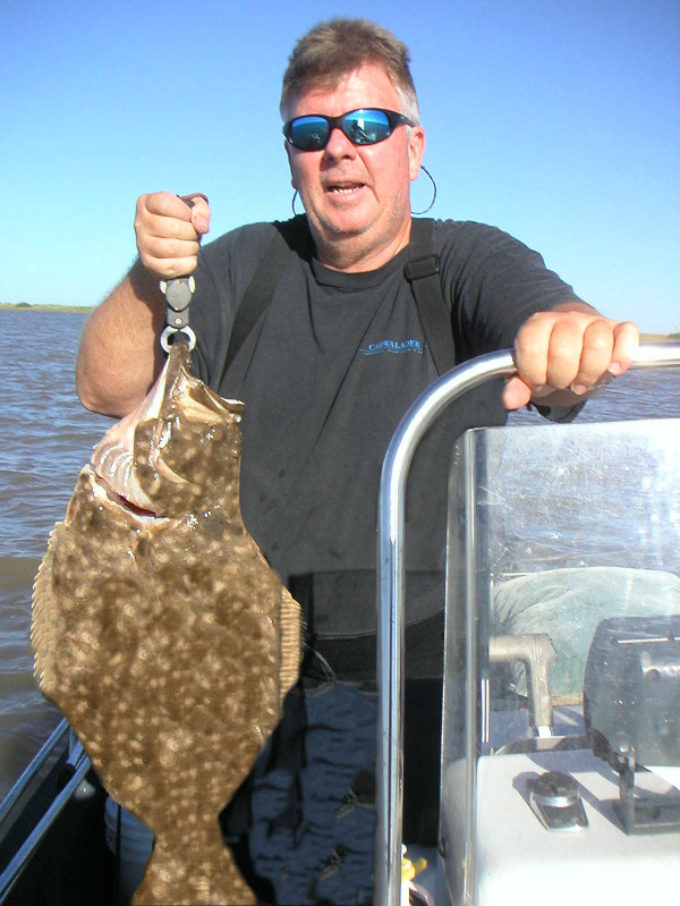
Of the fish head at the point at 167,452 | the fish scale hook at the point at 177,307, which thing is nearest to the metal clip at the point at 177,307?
the fish scale hook at the point at 177,307

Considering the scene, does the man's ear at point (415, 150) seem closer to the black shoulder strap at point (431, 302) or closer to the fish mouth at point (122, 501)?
the black shoulder strap at point (431, 302)

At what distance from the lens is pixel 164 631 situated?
6.77ft

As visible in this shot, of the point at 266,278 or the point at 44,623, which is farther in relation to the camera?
the point at 266,278

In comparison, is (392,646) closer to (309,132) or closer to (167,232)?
(167,232)

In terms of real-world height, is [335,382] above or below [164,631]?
above

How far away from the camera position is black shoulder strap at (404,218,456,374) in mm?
2785

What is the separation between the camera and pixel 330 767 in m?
2.59

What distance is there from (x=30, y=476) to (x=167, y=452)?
29.4 feet

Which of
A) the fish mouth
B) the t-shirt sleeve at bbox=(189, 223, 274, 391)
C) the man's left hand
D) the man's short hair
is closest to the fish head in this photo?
the fish mouth

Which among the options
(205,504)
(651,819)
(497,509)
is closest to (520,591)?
(497,509)

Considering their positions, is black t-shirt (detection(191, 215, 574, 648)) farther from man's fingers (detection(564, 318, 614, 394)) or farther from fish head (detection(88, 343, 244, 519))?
man's fingers (detection(564, 318, 614, 394))

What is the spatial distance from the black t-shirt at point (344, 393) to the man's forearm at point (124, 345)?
0.23 metres

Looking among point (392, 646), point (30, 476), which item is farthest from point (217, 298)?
point (30, 476)

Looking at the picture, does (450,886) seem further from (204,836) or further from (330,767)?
(330,767)
